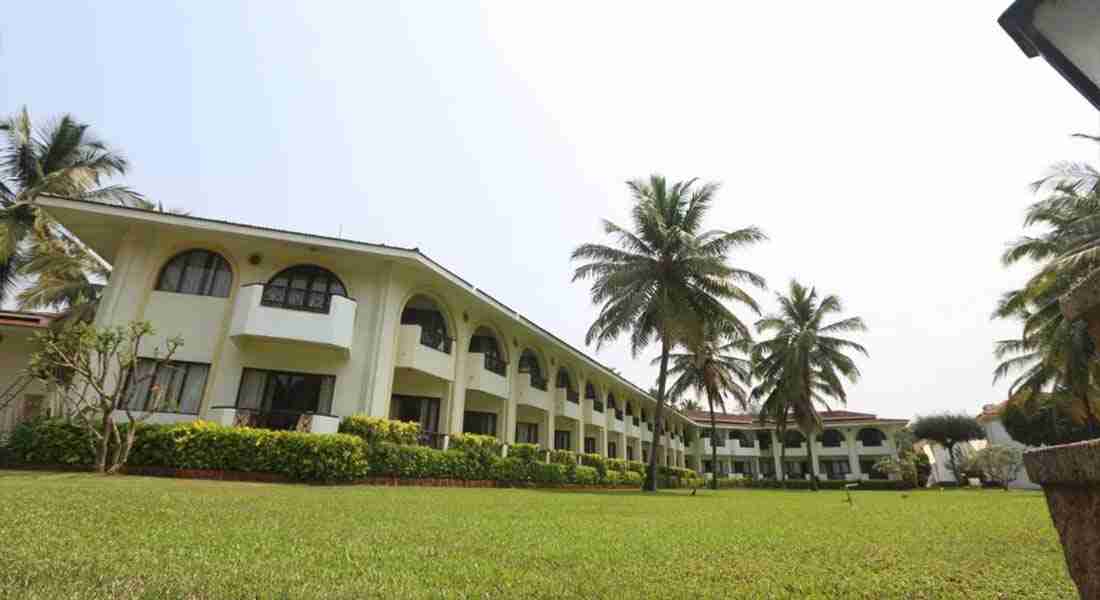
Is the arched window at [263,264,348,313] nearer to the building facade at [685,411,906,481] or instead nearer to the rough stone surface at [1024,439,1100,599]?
the rough stone surface at [1024,439,1100,599]

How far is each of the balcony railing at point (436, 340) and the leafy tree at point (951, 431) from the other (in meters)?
43.5

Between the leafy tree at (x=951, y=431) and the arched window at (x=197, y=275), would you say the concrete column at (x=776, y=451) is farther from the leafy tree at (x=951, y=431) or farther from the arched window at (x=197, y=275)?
the arched window at (x=197, y=275)

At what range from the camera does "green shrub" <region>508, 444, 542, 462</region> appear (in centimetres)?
1938

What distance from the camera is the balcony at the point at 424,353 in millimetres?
17031

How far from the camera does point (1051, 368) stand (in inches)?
802

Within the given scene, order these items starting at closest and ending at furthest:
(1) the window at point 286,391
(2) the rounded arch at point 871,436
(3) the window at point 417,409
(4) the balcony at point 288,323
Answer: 1. (4) the balcony at point 288,323
2. (1) the window at point 286,391
3. (3) the window at point 417,409
4. (2) the rounded arch at point 871,436

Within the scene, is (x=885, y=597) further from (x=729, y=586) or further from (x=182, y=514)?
(x=182, y=514)

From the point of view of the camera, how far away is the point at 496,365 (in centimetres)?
2192

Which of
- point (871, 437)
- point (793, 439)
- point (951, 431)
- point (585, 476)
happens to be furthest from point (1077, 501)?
point (793, 439)

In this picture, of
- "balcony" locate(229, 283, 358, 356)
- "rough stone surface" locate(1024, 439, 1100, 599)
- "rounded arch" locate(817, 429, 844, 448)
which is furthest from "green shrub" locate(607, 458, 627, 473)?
"rounded arch" locate(817, 429, 844, 448)

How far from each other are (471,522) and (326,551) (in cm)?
238

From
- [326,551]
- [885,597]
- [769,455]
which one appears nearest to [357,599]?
[326,551]

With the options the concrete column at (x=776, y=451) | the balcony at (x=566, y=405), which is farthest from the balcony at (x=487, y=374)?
the concrete column at (x=776, y=451)

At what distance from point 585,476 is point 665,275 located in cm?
963
